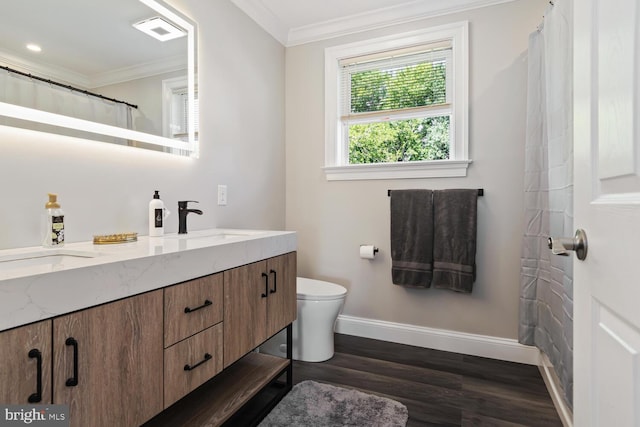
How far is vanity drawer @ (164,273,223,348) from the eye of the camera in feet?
3.47

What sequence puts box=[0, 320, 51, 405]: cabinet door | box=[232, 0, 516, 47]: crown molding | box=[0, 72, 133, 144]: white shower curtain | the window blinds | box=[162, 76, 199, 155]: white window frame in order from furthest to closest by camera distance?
the window blinds
box=[232, 0, 516, 47]: crown molding
box=[162, 76, 199, 155]: white window frame
box=[0, 72, 133, 144]: white shower curtain
box=[0, 320, 51, 405]: cabinet door

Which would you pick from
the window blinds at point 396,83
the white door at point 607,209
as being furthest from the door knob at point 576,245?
the window blinds at point 396,83

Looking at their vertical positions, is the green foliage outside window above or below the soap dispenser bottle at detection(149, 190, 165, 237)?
above

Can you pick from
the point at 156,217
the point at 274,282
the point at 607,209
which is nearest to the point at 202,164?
the point at 156,217

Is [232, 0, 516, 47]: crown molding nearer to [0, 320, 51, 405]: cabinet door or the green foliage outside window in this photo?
the green foliage outside window

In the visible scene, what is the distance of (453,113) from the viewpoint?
230 cm

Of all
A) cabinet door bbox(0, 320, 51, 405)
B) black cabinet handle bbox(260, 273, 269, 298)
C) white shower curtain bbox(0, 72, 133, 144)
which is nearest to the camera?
cabinet door bbox(0, 320, 51, 405)

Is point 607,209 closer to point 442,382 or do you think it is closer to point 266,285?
point 266,285

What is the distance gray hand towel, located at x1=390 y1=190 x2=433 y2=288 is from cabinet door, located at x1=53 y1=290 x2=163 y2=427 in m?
1.66

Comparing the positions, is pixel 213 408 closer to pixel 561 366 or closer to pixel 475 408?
pixel 475 408

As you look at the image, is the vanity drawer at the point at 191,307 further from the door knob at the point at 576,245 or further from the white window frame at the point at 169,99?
the door knob at the point at 576,245

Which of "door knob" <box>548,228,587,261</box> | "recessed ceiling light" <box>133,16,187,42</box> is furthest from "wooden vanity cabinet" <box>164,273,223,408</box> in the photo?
"recessed ceiling light" <box>133,16,187,42</box>

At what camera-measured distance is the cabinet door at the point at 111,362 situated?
2.60 feet

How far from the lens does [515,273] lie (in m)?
2.14
